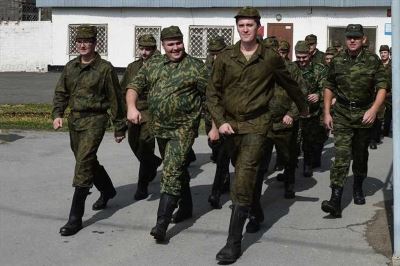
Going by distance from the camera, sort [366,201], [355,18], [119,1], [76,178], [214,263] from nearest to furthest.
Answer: [214,263] → [76,178] → [366,201] → [355,18] → [119,1]

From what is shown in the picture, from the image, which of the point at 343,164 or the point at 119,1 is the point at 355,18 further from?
the point at 343,164

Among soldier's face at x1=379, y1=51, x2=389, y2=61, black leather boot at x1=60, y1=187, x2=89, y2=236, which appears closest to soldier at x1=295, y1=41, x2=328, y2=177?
black leather boot at x1=60, y1=187, x2=89, y2=236

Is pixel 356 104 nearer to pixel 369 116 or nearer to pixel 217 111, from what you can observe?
pixel 369 116

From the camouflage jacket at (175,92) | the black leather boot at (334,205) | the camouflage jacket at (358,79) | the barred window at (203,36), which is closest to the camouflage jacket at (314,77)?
the camouflage jacket at (358,79)

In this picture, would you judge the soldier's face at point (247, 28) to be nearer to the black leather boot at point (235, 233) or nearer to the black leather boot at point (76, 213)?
the black leather boot at point (235, 233)

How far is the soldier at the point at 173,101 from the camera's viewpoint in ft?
19.4

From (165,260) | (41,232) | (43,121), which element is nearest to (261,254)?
(165,260)

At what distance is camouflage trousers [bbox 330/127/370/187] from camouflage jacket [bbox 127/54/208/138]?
161cm

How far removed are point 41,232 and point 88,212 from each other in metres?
0.83

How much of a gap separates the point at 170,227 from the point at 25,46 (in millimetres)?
23658

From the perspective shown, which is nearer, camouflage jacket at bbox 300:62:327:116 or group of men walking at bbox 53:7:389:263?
group of men walking at bbox 53:7:389:263

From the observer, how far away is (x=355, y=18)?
23.7m

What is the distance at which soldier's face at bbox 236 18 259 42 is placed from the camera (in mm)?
5363

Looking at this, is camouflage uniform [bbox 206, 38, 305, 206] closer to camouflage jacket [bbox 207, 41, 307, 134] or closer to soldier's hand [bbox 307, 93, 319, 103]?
camouflage jacket [bbox 207, 41, 307, 134]
